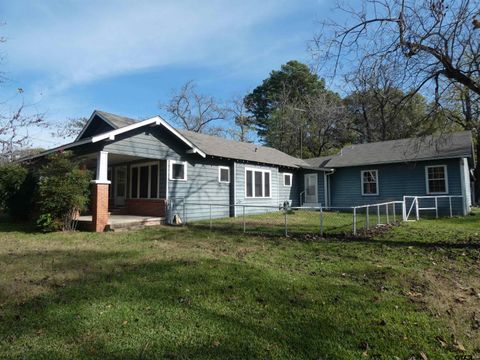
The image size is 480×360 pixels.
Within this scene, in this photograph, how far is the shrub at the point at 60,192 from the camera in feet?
32.9

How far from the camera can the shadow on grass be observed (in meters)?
3.16

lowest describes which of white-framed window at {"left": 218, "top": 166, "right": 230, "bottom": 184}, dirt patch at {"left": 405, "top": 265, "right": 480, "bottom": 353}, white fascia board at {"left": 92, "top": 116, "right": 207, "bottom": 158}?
dirt patch at {"left": 405, "top": 265, "right": 480, "bottom": 353}

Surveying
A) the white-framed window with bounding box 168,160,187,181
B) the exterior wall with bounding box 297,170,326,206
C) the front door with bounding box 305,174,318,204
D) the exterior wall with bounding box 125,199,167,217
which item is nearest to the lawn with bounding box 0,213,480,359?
the exterior wall with bounding box 125,199,167,217

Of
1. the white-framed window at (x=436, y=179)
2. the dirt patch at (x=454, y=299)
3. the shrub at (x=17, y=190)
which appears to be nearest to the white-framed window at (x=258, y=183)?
the white-framed window at (x=436, y=179)

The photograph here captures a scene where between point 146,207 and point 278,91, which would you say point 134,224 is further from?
point 278,91

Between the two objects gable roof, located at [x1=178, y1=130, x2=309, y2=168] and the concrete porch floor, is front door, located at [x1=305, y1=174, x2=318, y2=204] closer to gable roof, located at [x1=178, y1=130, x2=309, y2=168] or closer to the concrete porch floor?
gable roof, located at [x1=178, y1=130, x2=309, y2=168]

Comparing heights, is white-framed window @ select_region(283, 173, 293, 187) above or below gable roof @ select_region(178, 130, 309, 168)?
below

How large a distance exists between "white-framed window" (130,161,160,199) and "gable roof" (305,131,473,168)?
35.7 feet

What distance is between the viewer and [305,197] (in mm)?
21422

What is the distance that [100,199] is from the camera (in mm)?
10852

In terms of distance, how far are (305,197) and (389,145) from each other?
630 cm

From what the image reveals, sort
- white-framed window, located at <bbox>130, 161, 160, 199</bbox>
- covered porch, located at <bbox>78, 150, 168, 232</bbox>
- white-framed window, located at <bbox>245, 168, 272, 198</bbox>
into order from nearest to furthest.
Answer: covered porch, located at <bbox>78, 150, 168, 232</bbox>
white-framed window, located at <bbox>130, 161, 160, 199</bbox>
white-framed window, located at <bbox>245, 168, 272, 198</bbox>

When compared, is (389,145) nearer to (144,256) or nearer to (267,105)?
(144,256)

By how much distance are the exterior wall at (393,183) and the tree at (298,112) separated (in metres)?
13.2
